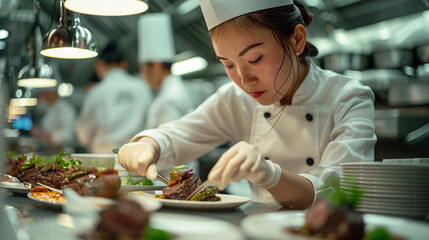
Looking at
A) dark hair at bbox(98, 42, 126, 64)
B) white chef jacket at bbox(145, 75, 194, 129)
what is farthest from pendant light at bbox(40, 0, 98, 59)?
dark hair at bbox(98, 42, 126, 64)

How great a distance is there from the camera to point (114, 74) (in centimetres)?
486

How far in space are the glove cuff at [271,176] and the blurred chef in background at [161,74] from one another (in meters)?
2.71

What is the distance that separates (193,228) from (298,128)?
4.09 ft

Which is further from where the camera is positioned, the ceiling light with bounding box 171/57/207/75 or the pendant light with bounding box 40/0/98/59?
the ceiling light with bounding box 171/57/207/75

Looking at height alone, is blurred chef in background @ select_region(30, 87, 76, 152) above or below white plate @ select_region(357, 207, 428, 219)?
below

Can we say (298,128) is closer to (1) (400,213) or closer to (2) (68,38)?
(1) (400,213)

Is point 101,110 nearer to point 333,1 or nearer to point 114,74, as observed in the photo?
point 114,74

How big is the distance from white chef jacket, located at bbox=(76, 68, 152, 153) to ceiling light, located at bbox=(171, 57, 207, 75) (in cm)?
185

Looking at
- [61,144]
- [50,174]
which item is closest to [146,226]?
[50,174]

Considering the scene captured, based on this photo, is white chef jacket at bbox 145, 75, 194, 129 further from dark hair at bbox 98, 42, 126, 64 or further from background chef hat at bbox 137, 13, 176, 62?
dark hair at bbox 98, 42, 126, 64

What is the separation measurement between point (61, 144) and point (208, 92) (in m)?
3.05

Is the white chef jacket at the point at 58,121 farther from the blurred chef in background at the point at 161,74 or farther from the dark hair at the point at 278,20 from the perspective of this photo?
the dark hair at the point at 278,20

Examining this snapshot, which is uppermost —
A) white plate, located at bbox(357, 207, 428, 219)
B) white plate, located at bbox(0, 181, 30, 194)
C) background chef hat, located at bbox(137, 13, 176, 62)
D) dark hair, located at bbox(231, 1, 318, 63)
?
background chef hat, located at bbox(137, 13, 176, 62)

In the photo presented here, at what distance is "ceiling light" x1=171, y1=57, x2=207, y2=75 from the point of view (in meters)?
6.68
